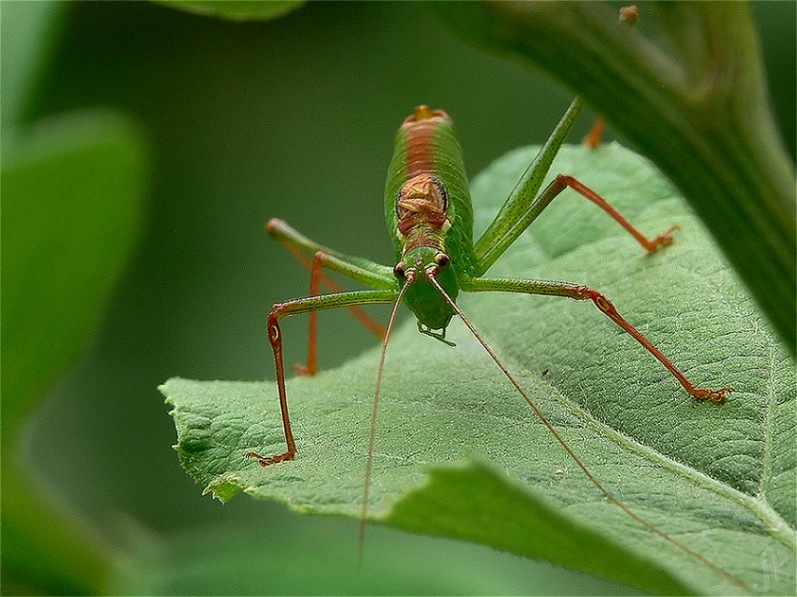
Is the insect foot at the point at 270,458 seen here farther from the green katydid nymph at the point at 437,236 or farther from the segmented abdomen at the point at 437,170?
the segmented abdomen at the point at 437,170

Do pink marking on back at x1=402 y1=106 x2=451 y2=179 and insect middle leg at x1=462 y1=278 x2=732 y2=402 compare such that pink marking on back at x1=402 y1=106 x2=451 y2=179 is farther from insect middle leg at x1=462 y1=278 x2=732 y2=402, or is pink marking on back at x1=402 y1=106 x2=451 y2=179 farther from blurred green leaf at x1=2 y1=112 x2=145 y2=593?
blurred green leaf at x1=2 y1=112 x2=145 y2=593

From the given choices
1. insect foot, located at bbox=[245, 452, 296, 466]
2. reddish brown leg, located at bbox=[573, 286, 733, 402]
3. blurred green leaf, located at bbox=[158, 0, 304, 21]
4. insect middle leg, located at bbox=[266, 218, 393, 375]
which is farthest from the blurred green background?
blurred green leaf, located at bbox=[158, 0, 304, 21]

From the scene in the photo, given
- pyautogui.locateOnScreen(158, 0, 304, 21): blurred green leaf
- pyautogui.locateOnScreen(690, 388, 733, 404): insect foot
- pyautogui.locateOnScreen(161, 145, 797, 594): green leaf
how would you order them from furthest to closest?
1. pyautogui.locateOnScreen(690, 388, 733, 404): insect foot
2. pyautogui.locateOnScreen(158, 0, 304, 21): blurred green leaf
3. pyautogui.locateOnScreen(161, 145, 797, 594): green leaf

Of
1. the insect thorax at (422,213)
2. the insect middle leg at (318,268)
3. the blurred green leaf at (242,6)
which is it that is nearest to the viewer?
the blurred green leaf at (242,6)

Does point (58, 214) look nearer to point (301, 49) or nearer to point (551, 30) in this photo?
point (551, 30)

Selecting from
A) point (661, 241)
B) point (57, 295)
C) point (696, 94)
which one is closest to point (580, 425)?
point (661, 241)

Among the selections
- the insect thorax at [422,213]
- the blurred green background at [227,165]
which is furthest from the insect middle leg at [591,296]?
the blurred green background at [227,165]
